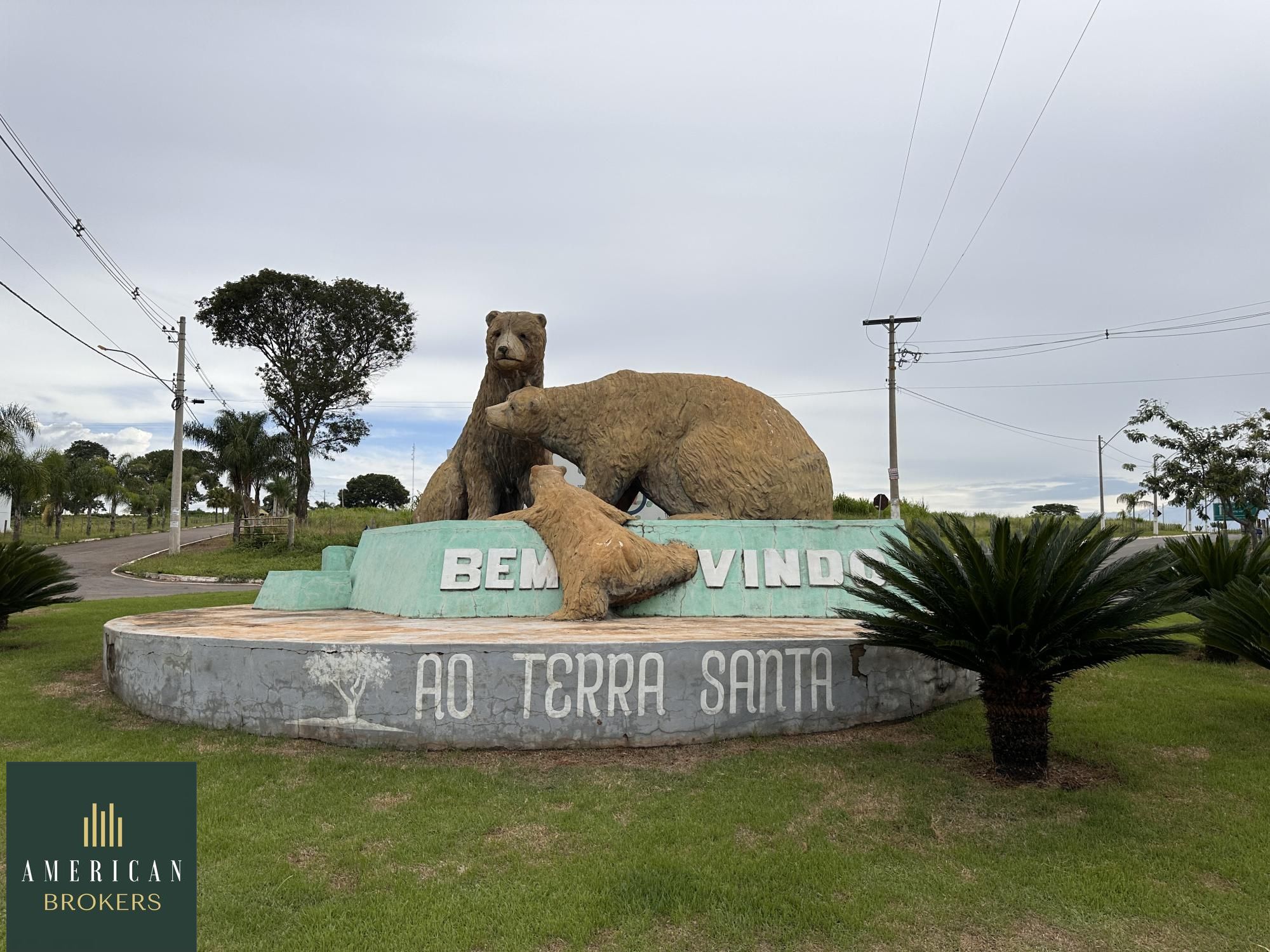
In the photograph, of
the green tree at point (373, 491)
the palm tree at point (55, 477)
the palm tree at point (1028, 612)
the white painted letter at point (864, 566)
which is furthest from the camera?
the green tree at point (373, 491)

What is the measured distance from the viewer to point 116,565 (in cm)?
2431

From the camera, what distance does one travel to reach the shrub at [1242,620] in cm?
521

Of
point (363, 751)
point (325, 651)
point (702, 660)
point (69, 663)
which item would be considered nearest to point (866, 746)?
point (702, 660)

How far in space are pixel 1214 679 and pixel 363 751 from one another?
7188 millimetres

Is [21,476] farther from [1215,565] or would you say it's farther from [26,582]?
[1215,565]

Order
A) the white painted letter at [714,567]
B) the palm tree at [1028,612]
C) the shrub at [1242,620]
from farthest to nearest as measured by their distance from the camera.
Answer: the white painted letter at [714,567] → the shrub at [1242,620] → the palm tree at [1028,612]

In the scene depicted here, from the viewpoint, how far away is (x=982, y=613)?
4070mm

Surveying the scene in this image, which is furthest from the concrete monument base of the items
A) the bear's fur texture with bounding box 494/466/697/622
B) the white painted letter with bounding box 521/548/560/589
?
the white painted letter with bounding box 521/548/560/589

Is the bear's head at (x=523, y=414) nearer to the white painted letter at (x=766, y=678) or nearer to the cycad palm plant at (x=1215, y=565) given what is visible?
the white painted letter at (x=766, y=678)

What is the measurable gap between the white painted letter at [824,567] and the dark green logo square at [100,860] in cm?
500

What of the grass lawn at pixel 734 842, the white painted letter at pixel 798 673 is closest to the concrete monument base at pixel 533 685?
the white painted letter at pixel 798 673

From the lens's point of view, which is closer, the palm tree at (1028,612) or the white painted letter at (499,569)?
the palm tree at (1028,612)

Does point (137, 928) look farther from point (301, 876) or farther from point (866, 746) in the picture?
point (866, 746)

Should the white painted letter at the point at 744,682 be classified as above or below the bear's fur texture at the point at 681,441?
below
